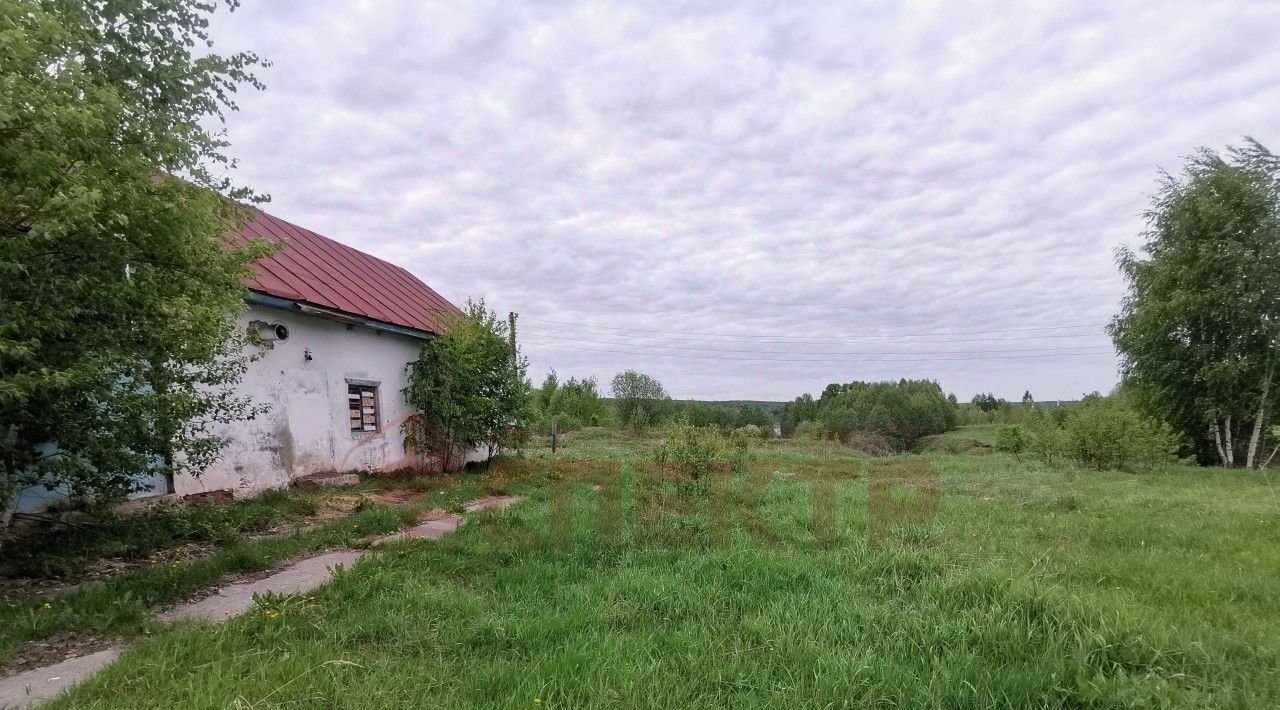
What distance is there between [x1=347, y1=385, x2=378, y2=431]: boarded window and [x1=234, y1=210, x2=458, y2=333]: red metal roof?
1.50m

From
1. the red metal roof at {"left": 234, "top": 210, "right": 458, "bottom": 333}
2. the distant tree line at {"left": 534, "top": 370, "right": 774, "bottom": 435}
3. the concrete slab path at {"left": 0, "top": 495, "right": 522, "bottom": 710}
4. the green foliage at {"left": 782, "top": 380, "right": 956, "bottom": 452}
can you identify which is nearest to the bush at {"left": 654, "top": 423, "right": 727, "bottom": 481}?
the concrete slab path at {"left": 0, "top": 495, "right": 522, "bottom": 710}

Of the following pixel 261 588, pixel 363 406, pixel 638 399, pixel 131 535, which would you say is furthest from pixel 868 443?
pixel 131 535

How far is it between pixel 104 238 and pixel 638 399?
36.0 m

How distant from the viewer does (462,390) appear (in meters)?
13.1

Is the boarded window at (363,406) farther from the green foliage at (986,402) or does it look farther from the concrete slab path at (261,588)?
the green foliage at (986,402)

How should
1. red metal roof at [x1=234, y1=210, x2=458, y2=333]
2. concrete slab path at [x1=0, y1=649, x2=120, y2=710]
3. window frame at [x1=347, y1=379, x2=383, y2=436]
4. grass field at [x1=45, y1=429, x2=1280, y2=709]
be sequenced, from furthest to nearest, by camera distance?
window frame at [x1=347, y1=379, x2=383, y2=436] < red metal roof at [x1=234, y1=210, x2=458, y2=333] < grass field at [x1=45, y1=429, x2=1280, y2=709] < concrete slab path at [x1=0, y1=649, x2=120, y2=710]

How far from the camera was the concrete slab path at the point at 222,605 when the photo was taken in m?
2.89

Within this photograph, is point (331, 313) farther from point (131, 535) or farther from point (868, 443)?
point (868, 443)

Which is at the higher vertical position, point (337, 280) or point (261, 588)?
point (337, 280)

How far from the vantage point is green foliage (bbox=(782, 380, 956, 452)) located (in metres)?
51.5

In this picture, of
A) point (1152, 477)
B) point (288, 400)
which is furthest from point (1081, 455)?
point (288, 400)

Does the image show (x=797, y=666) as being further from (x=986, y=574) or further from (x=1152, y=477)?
(x=1152, y=477)

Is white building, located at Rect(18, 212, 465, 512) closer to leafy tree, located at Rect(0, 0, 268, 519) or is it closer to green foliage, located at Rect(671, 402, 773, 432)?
leafy tree, located at Rect(0, 0, 268, 519)

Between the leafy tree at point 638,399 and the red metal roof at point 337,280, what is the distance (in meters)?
23.0
